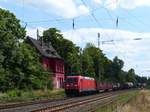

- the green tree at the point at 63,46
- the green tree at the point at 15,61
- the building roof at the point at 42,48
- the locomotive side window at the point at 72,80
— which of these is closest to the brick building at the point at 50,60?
the building roof at the point at 42,48

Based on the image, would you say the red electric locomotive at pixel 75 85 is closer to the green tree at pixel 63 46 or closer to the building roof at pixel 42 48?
the building roof at pixel 42 48

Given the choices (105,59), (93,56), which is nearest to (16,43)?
(93,56)

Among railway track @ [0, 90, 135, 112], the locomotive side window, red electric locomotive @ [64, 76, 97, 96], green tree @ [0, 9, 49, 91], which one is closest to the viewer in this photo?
railway track @ [0, 90, 135, 112]

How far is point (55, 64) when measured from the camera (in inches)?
4213

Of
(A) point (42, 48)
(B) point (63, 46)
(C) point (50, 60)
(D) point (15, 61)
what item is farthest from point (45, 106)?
(B) point (63, 46)

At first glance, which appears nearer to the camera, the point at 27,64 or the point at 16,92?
the point at 16,92

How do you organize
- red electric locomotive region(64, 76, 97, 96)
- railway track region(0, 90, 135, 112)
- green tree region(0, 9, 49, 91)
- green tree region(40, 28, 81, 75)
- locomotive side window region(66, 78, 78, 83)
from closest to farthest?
railway track region(0, 90, 135, 112) < red electric locomotive region(64, 76, 97, 96) < locomotive side window region(66, 78, 78, 83) < green tree region(0, 9, 49, 91) < green tree region(40, 28, 81, 75)

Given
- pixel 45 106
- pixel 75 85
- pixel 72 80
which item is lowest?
pixel 45 106

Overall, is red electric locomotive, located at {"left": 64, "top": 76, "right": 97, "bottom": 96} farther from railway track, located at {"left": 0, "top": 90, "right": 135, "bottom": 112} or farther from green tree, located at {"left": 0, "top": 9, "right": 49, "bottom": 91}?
railway track, located at {"left": 0, "top": 90, "right": 135, "bottom": 112}

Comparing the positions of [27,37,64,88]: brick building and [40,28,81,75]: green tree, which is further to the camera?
[40,28,81,75]: green tree

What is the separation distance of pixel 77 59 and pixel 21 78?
47876mm


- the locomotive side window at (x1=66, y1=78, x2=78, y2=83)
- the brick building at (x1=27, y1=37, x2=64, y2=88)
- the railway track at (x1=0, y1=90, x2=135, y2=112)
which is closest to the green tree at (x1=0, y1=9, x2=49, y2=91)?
the locomotive side window at (x1=66, y1=78, x2=78, y2=83)

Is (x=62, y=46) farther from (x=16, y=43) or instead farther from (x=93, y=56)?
(x=16, y=43)

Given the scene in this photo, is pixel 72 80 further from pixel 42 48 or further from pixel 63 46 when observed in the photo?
pixel 63 46
